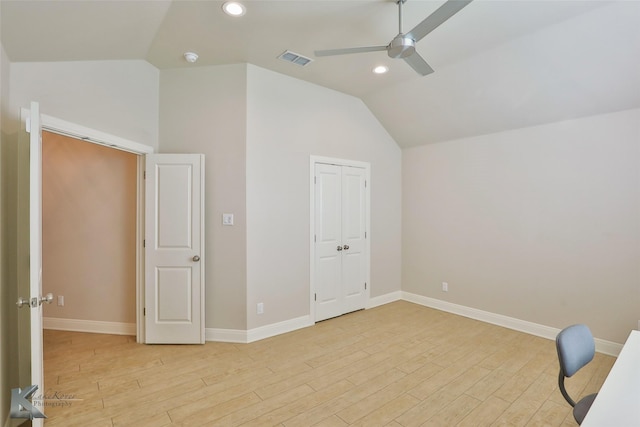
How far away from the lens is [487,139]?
4.05 metres

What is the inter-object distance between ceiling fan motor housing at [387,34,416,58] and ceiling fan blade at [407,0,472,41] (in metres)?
0.04

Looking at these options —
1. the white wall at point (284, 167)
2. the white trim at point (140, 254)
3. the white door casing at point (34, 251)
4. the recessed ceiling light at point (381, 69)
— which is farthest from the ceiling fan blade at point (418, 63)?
the white trim at point (140, 254)

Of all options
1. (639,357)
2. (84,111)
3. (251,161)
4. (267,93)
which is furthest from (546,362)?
(84,111)

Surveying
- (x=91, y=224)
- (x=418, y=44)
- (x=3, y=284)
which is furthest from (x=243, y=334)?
(x=418, y=44)

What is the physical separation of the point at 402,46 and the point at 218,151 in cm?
219

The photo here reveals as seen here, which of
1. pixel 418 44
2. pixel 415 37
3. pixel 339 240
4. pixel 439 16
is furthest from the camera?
pixel 339 240

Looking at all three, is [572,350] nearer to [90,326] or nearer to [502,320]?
[502,320]

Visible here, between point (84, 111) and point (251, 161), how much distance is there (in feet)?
5.03

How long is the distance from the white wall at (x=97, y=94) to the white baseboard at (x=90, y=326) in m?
2.21

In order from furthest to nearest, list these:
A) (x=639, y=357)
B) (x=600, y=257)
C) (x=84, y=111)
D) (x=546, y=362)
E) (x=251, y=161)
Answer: (x=251, y=161) < (x=600, y=257) < (x=546, y=362) < (x=84, y=111) < (x=639, y=357)

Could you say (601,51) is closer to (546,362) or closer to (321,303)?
(546,362)

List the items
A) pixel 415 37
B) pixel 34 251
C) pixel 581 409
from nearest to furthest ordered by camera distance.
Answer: pixel 581 409, pixel 34 251, pixel 415 37

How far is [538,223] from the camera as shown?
11.9 feet

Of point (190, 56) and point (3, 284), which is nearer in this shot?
point (3, 284)
